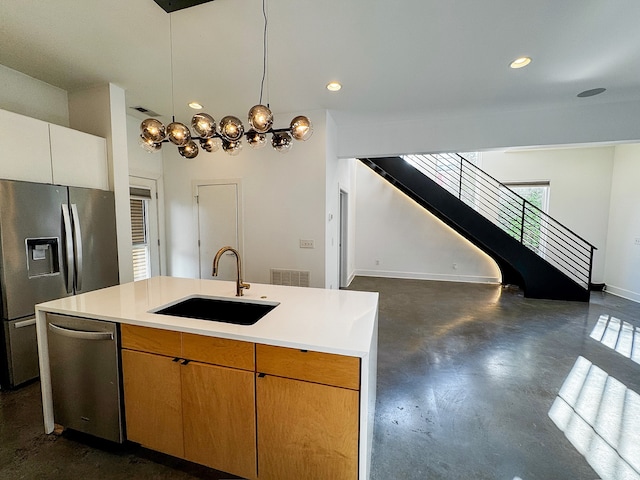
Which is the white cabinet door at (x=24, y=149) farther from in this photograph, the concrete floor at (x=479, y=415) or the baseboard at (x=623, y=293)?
the baseboard at (x=623, y=293)

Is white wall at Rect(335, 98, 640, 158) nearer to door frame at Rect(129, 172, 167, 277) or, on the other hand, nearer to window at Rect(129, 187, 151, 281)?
door frame at Rect(129, 172, 167, 277)

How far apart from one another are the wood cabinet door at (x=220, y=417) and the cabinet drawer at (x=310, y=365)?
0.13 meters

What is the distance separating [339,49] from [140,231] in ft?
12.6

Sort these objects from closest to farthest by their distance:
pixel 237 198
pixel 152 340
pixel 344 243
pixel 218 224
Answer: pixel 152 340 < pixel 237 198 < pixel 218 224 < pixel 344 243

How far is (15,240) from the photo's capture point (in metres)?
2.18

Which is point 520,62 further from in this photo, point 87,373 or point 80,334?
point 87,373

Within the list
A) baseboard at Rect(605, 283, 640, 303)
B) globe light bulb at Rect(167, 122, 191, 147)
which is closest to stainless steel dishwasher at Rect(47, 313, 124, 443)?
globe light bulb at Rect(167, 122, 191, 147)

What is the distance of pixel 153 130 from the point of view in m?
1.96

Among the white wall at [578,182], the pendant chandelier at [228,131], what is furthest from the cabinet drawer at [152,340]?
the white wall at [578,182]

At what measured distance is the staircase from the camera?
5020 millimetres

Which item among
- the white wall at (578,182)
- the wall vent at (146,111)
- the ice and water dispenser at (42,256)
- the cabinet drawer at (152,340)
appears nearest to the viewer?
the cabinet drawer at (152,340)

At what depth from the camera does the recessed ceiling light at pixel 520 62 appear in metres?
2.47

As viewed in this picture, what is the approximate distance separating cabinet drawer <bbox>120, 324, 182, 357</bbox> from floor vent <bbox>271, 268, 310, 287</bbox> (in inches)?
96.0

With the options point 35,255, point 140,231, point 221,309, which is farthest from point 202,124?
point 140,231
